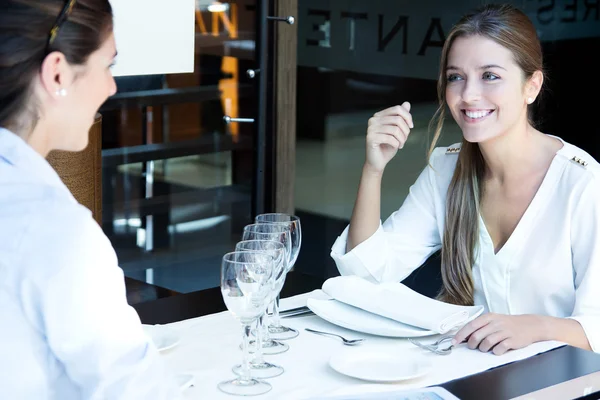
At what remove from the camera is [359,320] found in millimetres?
1630

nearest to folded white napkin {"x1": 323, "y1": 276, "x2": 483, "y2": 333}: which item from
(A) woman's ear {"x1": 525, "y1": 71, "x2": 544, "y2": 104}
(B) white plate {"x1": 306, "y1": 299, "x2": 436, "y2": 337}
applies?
(B) white plate {"x1": 306, "y1": 299, "x2": 436, "y2": 337}

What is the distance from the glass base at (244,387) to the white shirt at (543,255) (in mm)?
685

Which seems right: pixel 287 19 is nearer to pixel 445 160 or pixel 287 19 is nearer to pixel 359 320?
pixel 445 160

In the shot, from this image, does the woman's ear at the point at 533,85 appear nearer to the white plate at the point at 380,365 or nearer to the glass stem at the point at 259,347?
the white plate at the point at 380,365

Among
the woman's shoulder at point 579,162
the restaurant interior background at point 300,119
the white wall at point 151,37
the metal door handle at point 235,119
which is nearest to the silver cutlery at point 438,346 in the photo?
the woman's shoulder at point 579,162

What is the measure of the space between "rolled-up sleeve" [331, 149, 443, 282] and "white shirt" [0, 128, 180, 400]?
1.04m

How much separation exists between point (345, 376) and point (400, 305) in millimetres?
286

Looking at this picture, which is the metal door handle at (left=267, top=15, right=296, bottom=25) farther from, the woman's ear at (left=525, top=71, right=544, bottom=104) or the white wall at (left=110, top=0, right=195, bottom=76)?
the woman's ear at (left=525, top=71, right=544, bottom=104)

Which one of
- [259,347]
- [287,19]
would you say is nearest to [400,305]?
[259,347]

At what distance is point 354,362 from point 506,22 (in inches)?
38.3

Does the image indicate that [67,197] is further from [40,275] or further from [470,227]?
[470,227]

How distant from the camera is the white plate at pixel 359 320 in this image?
5.15 feet

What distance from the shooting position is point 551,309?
1.98 m

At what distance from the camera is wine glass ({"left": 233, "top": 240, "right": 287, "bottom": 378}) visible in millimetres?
1414
